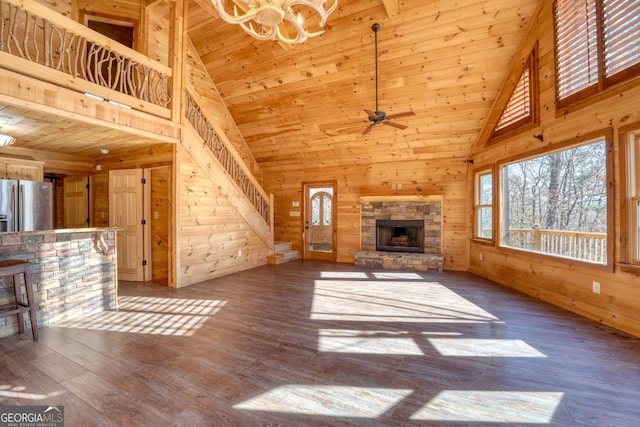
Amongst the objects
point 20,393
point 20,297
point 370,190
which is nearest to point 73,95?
point 20,297

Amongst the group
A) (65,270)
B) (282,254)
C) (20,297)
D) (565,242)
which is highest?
(565,242)

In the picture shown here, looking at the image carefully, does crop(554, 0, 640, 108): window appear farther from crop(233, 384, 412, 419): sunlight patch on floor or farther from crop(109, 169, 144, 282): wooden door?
crop(109, 169, 144, 282): wooden door

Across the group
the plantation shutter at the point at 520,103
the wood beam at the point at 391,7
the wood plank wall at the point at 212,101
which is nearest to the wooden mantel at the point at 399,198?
the plantation shutter at the point at 520,103

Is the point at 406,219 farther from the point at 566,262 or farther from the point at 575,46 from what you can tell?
the point at 575,46

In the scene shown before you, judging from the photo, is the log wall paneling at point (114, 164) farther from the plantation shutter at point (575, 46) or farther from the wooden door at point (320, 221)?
the plantation shutter at point (575, 46)

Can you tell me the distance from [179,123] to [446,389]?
5.11 metres

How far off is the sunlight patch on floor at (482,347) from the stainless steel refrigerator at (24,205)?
6271mm

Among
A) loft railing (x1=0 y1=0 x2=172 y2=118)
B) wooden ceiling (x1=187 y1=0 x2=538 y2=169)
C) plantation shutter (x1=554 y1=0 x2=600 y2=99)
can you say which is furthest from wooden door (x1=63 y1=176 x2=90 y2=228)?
plantation shutter (x1=554 y1=0 x2=600 y2=99)

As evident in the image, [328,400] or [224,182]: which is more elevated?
[224,182]

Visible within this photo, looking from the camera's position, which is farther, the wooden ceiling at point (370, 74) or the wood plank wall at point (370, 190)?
the wood plank wall at point (370, 190)

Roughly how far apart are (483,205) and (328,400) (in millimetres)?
5401

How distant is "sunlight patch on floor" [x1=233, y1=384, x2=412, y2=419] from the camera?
5.97 feet

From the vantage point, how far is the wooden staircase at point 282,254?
7.04 m

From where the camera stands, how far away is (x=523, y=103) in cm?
463
